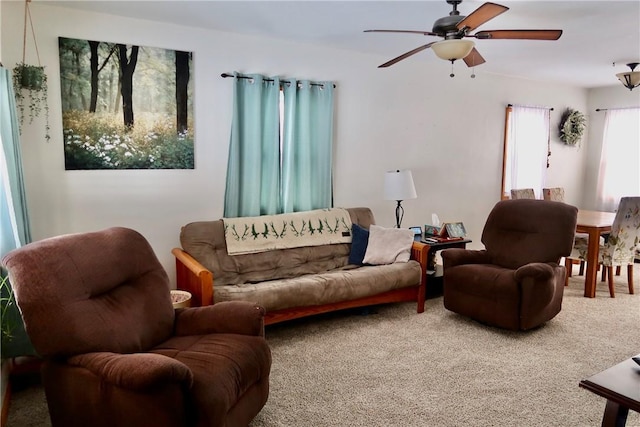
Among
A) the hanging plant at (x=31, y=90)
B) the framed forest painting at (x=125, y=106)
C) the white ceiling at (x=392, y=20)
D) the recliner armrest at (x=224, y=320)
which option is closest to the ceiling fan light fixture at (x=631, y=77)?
the white ceiling at (x=392, y=20)

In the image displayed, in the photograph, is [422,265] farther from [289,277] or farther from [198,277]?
[198,277]

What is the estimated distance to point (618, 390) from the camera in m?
1.76

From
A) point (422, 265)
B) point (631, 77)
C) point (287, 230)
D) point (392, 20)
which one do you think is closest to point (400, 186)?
point (422, 265)

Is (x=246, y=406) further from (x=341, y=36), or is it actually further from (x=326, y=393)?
(x=341, y=36)

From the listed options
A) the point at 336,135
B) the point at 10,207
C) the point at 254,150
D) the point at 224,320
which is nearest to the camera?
the point at 224,320

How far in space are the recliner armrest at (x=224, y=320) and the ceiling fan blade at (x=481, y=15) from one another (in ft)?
6.09

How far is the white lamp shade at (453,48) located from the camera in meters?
2.56

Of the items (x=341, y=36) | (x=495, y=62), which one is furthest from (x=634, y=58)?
(x=341, y=36)

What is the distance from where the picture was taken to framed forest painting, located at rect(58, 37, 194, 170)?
3.19m

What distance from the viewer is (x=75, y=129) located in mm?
3199

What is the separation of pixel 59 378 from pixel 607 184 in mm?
7041

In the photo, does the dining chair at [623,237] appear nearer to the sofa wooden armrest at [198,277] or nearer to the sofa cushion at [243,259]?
the sofa wooden armrest at [198,277]

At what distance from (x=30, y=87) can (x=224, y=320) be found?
2.08 m

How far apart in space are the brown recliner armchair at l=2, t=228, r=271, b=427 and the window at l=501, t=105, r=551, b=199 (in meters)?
4.56
